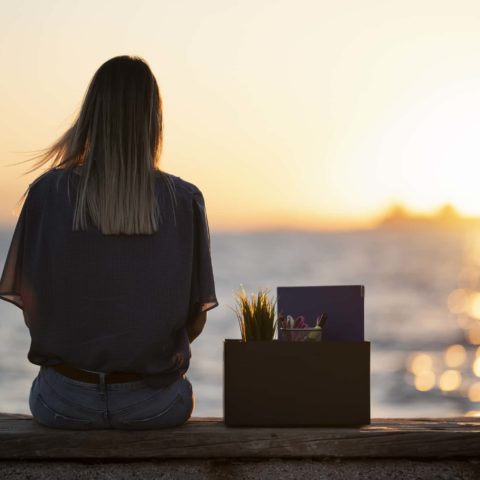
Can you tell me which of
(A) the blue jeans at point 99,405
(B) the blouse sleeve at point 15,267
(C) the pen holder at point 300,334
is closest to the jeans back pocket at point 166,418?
(A) the blue jeans at point 99,405

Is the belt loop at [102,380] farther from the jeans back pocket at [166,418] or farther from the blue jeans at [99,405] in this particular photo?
the jeans back pocket at [166,418]

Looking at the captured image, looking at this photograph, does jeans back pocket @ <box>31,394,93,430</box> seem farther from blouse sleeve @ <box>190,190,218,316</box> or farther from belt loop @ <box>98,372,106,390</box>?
blouse sleeve @ <box>190,190,218,316</box>

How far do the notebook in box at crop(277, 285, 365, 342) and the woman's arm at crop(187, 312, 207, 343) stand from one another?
266 millimetres

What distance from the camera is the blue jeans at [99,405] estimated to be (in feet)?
10.3

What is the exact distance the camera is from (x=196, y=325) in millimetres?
3309

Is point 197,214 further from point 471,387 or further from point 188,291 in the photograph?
point 471,387

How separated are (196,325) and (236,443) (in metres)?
0.43

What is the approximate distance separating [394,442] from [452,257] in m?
54.3

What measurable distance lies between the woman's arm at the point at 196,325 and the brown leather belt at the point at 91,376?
27cm

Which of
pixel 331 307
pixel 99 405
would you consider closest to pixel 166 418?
pixel 99 405

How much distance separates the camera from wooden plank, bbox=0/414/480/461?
10.2 ft

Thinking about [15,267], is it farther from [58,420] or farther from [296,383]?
[296,383]

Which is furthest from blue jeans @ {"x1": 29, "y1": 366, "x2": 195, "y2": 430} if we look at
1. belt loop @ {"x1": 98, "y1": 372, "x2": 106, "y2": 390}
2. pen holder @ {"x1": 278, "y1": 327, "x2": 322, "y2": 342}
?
pen holder @ {"x1": 278, "y1": 327, "x2": 322, "y2": 342}

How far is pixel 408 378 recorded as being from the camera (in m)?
15.8
